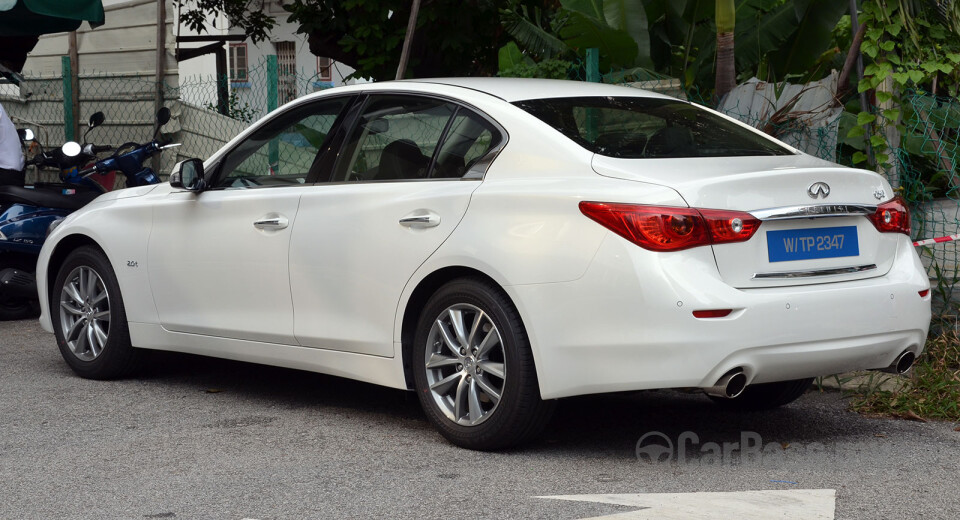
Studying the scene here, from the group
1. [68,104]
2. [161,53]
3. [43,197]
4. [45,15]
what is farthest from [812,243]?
[161,53]

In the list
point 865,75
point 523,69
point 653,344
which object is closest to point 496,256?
point 653,344

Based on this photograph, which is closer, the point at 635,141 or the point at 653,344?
the point at 653,344

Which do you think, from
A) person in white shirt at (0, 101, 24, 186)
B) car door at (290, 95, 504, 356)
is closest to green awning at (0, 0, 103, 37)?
person in white shirt at (0, 101, 24, 186)

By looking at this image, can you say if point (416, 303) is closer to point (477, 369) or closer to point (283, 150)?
point (477, 369)

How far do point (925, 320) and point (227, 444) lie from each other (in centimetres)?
294

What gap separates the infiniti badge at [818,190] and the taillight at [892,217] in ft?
0.98

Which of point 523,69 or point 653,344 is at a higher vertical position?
point 523,69

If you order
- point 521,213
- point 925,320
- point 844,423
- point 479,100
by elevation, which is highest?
point 479,100

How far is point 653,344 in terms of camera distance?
4.65m

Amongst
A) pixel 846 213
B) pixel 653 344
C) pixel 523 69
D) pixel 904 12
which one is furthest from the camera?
pixel 523 69

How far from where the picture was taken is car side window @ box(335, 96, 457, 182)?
5.59 m

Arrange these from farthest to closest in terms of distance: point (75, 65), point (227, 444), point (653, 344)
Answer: point (75, 65) → point (227, 444) → point (653, 344)

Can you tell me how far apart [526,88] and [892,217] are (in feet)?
5.47

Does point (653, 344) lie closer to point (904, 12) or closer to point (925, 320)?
point (925, 320)
